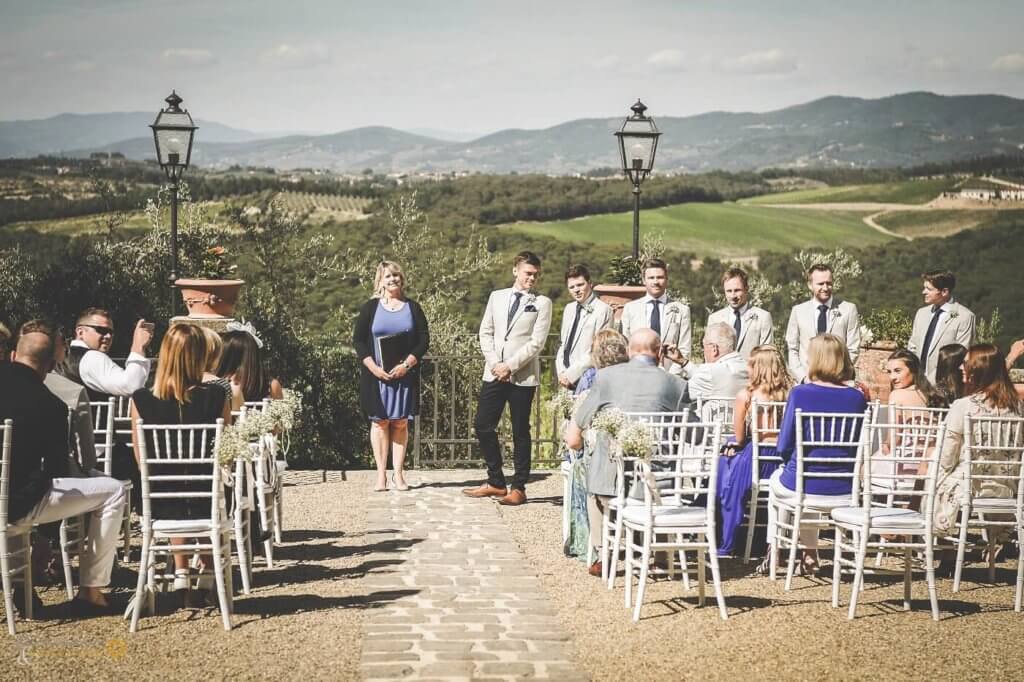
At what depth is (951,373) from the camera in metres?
7.69

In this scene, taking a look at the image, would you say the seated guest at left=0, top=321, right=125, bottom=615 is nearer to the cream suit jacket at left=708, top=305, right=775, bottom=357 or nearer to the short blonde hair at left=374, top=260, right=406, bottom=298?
the short blonde hair at left=374, top=260, right=406, bottom=298

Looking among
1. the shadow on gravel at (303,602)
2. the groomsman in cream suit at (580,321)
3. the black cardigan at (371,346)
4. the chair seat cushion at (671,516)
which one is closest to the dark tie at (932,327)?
the groomsman in cream suit at (580,321)

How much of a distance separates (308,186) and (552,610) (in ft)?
131

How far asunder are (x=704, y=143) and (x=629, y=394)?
185702 mm

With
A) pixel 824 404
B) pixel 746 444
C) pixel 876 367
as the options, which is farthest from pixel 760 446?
pixel 876 367

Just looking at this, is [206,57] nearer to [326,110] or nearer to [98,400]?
[326,110]

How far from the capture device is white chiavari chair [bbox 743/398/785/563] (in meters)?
7.05

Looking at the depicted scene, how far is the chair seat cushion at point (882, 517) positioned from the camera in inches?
234

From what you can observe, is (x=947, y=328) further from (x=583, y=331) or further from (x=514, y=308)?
(x=514, y=308)

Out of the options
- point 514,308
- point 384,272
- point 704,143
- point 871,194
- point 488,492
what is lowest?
point 488,492

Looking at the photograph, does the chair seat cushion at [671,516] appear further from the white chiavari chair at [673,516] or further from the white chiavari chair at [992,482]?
the white chiavari chair at [992,482]

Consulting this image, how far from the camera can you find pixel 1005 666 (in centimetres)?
504

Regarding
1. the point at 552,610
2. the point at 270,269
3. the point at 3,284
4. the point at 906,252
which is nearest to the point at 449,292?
the point at 270,269

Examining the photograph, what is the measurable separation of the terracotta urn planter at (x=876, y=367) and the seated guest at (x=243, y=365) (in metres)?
7.70
